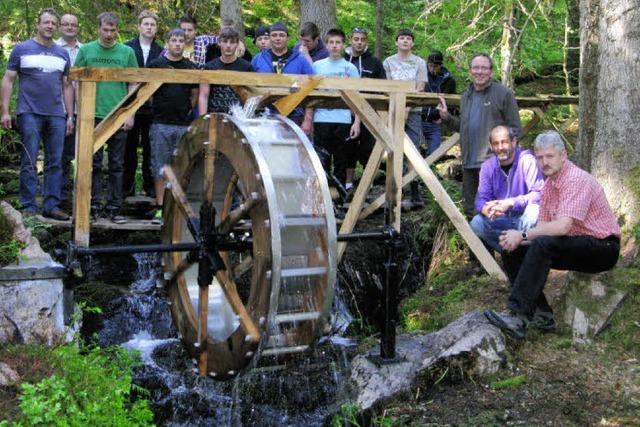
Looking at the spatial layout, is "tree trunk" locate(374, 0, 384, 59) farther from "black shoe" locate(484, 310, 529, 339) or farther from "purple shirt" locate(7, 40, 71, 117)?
"black shoe" locate(484, 310, 529, 339)

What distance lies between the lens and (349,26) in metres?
14.0

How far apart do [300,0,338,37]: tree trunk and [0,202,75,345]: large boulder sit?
6.48m

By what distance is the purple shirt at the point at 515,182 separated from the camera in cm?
600

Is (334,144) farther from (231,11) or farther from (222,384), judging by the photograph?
(231,11)

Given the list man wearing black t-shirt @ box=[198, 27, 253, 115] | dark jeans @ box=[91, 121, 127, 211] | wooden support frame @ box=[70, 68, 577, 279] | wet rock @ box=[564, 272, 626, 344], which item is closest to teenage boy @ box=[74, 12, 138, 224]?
dark jeans @ box=[91, 121, 127, 211]

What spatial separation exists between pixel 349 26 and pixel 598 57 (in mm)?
8035

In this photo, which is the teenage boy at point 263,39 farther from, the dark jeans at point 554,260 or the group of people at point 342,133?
the dark jeans at point 554,260

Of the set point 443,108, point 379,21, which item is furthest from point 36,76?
point 379,21

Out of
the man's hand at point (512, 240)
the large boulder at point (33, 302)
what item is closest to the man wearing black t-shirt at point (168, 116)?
the large boulder at point (33, 302)

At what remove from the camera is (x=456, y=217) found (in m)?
7.33

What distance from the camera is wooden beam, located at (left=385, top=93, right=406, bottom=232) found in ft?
19.2

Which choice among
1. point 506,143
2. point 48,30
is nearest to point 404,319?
point 506,143

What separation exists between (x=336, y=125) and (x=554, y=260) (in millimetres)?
3763

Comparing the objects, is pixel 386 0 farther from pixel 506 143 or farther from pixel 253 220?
pixel 253 220
